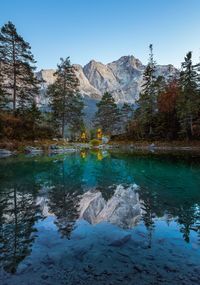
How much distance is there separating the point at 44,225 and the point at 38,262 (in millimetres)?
2036

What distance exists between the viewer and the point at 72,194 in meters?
9.53

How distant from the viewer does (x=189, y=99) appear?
130 feet

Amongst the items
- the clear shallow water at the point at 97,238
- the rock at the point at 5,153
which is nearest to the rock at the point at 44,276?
the clear shallow water at the point at 97,238

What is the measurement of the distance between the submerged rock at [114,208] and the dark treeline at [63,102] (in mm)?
24060

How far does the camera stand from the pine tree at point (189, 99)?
39.7 m

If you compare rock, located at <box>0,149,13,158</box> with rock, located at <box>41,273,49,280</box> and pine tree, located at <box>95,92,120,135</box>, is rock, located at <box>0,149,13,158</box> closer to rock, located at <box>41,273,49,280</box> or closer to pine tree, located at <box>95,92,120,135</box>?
rock, located at <box>41,273,49,280</box>

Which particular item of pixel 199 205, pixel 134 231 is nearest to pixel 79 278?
pixel 134 231

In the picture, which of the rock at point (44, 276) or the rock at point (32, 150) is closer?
the rock at point (44, 276)

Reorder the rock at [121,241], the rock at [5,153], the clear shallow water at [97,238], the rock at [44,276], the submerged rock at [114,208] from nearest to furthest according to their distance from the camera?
the rock at [44,276] < the clear shallow water at [97,238] < the rock at [121,241] < the submerged rock at [114,208] < the rock at [5,153]

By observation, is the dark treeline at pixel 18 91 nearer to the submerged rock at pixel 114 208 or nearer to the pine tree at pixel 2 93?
the pine tree at pixel 2 93

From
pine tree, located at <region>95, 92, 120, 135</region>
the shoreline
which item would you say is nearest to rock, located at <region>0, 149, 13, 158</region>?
the shoreline

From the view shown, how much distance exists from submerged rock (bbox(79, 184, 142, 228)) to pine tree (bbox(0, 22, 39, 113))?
→ 95.2ft

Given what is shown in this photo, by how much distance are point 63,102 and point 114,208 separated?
40.3 m

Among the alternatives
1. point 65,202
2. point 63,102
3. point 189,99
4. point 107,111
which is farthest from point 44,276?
point 107,111
